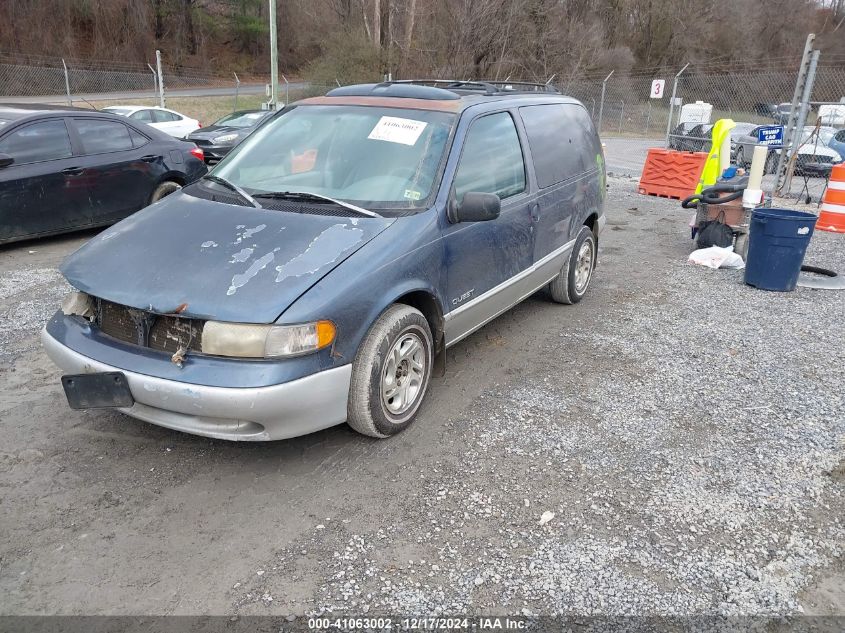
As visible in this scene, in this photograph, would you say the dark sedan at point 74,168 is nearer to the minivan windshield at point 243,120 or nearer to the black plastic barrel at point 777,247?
the black plastic barrel at point 777,247

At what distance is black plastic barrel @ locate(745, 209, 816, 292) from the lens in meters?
6.34

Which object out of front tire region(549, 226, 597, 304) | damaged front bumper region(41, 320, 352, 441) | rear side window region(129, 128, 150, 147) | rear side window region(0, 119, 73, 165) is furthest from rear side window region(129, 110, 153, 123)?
damaged front bumper region(41, 320, 352, 441)

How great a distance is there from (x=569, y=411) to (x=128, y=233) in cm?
289

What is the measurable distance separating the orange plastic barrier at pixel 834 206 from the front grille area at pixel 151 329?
1030 cm

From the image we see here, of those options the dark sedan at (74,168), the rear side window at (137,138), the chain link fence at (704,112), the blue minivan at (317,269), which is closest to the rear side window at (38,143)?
the dark sedan at (74,168)

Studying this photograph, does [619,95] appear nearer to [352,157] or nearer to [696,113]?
[696,113]

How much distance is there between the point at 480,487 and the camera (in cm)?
328

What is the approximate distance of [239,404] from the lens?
2893 millimetres

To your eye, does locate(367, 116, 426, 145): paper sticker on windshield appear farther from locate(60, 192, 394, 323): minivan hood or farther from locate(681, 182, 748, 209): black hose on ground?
locate(681, 182, 748, 209): black hose on ground

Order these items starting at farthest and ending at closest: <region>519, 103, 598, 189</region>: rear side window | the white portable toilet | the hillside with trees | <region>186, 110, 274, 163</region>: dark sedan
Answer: the hillside with trees → the white portable toilet → <region>186, 110, 274, 163</region>: dark sedan → <region>519, 103, 598, 189</region>: rear side window

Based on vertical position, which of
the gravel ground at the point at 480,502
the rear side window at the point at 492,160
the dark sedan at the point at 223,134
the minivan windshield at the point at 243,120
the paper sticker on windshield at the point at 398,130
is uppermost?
the paper sticker on windshield at the point at 398,130

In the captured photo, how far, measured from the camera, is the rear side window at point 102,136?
A: 7594 mm

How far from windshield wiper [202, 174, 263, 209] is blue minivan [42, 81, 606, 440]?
0.04 ft

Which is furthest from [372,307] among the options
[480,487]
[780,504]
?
[780,504]
